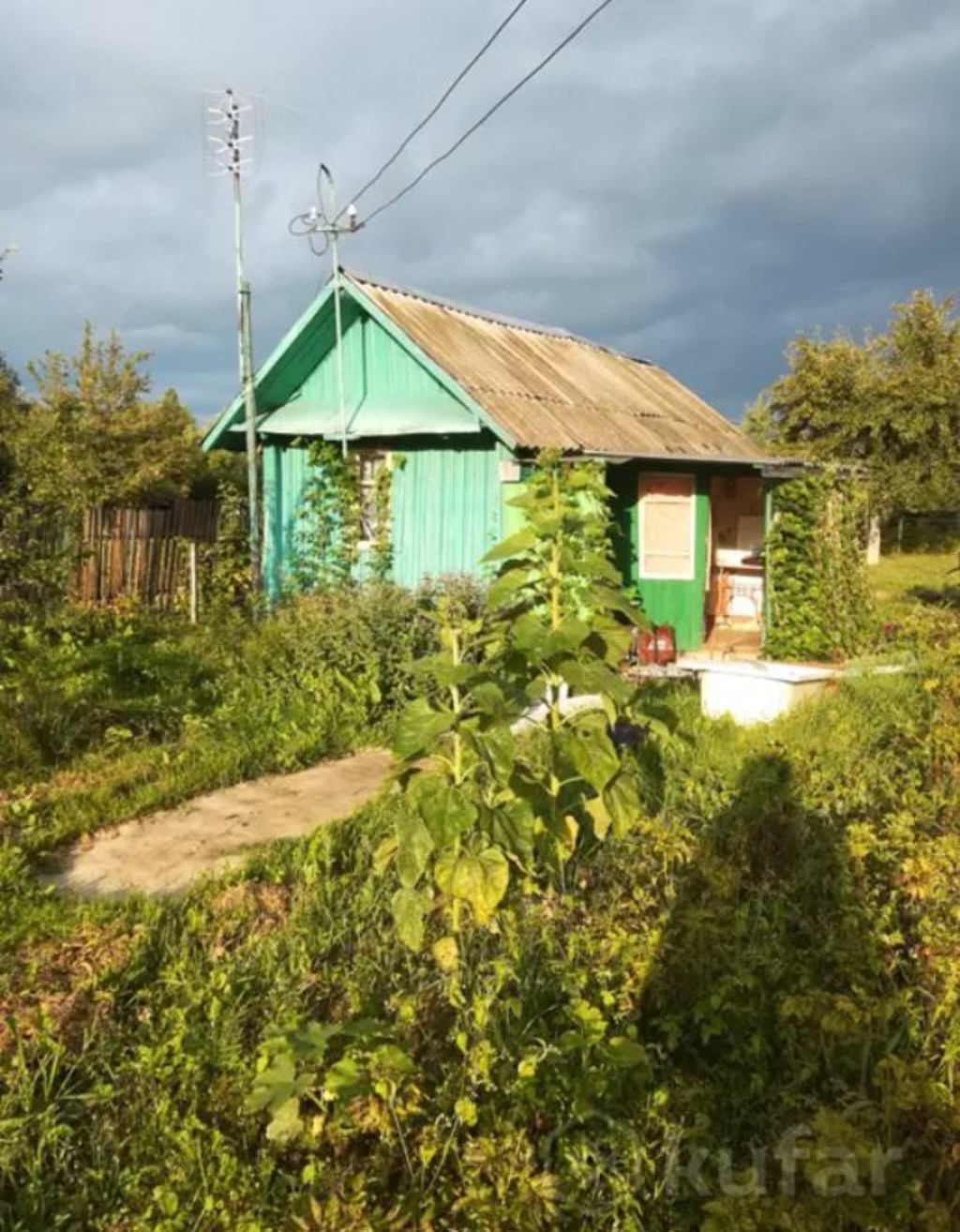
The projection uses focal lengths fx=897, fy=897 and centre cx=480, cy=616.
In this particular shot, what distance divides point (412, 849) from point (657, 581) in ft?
33.1

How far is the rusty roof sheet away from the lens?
10820 millimetres

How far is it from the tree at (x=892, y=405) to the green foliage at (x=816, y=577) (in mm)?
18098

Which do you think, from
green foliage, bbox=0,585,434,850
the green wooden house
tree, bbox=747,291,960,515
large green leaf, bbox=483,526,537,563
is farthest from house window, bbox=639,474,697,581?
tree, bbox=747,291,960,515

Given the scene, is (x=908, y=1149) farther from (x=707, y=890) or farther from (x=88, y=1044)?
(x=88, y=1044)

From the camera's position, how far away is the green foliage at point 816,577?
11.0 metres

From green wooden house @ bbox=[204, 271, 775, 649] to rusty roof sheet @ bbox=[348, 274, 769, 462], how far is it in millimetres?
36

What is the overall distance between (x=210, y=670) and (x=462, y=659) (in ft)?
18.7

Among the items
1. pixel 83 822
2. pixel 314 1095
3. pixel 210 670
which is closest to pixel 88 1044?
pixel 314 1095

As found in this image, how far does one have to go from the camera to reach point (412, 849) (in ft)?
9.07

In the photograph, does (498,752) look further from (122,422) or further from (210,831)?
(122,422)

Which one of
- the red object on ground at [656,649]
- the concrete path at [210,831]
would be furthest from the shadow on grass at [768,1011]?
the red object on ground at [656,649]

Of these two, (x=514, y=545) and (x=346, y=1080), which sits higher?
(x=514, y=545)

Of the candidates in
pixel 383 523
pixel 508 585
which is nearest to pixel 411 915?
pixel 508 585

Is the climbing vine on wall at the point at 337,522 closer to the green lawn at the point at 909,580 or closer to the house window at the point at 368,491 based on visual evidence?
the house window at the point at 368,491
